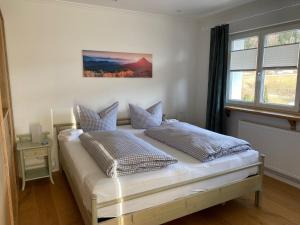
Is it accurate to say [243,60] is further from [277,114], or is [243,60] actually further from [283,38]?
[277,114]

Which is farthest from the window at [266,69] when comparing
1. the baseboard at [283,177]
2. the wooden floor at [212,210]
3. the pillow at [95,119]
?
the pillow at [95,119]

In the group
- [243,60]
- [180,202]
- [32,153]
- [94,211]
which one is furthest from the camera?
[243,60]

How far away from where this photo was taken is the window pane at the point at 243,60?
11.5 ft

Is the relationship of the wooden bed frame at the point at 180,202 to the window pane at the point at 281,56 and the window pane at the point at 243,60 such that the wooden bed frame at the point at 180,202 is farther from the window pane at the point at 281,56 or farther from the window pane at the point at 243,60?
the window pane at the point at 243,60

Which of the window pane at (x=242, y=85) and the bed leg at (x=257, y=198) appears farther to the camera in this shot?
the window pane at (x=242, y=85)

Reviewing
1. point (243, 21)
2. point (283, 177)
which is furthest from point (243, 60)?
point (283, 177)

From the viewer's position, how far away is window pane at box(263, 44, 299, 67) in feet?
9.78

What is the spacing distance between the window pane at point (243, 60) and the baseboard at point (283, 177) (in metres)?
1.57

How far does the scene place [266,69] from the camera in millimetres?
3330

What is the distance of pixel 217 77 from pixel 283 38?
106cm

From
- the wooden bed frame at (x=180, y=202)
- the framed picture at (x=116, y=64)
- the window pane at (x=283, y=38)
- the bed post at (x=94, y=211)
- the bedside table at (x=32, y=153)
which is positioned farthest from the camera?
the framed picture at (x=116, y=64)

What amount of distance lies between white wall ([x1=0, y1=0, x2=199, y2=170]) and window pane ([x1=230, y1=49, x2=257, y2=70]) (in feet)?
2.87

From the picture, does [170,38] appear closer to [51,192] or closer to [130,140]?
[130,140]

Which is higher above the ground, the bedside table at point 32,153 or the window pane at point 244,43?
the window pane at point 244,43
